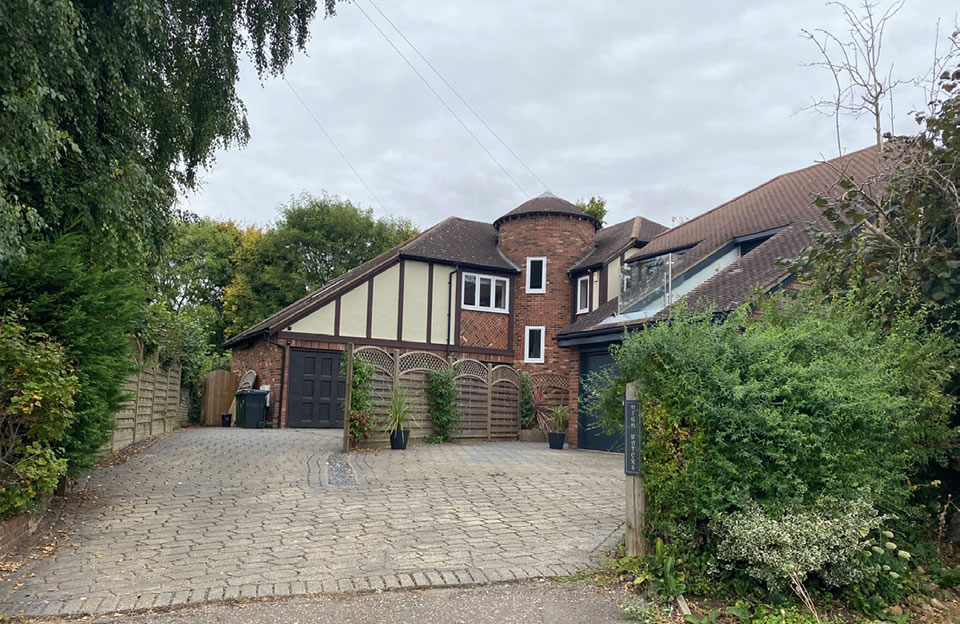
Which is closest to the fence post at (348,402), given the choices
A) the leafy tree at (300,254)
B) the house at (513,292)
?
the house at (513,292)

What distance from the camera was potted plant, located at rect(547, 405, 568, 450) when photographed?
14.0 m

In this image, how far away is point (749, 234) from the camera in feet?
46.9

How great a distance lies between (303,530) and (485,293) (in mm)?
16000

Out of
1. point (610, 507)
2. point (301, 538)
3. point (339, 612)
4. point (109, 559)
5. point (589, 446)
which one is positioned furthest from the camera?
point (589, 446)

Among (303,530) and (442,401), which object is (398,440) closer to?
(442,401)

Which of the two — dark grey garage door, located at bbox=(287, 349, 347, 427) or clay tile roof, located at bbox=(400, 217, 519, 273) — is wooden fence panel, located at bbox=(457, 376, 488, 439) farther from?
clay tile roof, located at bbox=(400, 217, 519, 273)

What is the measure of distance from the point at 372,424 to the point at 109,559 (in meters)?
7.04

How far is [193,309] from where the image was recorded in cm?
3142

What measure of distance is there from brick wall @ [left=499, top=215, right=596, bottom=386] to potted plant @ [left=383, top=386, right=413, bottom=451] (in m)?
9.17

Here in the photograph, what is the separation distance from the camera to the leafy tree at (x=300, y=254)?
3177 cm

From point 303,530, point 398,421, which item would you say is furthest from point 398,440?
point 303,530

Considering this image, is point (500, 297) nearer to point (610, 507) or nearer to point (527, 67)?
point (527, 67)

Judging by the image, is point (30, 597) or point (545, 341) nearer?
point (30, 597)

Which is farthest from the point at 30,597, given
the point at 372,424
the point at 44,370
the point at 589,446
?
the point at 589,446
